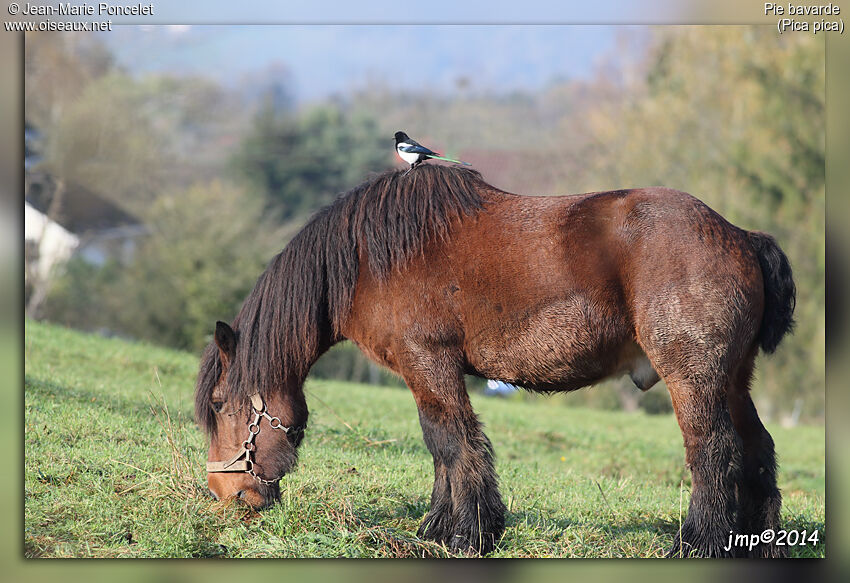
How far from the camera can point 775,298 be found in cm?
503

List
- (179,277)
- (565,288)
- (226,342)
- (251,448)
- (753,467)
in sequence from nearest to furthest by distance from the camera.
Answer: (565,288) → (753,467) → (251,448) → (226,342) → (179,277)

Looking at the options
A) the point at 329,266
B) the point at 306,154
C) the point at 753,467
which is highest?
the point at 306,154

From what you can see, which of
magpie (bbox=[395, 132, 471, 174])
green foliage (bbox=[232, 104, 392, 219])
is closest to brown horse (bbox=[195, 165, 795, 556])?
magpie (bbox=[395, 132, 471, 174])

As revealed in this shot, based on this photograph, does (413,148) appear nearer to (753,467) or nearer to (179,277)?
(753,467)

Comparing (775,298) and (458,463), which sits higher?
(775,298)

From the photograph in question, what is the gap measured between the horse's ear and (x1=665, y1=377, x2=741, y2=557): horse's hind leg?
111 inches

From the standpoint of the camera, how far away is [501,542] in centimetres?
514

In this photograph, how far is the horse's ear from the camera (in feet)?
17.6

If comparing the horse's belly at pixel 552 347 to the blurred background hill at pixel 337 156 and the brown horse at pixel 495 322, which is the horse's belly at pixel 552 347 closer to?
the brown horse at pixel 495 322

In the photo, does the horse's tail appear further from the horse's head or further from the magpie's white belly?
the horse's head

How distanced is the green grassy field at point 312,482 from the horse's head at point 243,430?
17 centimetres

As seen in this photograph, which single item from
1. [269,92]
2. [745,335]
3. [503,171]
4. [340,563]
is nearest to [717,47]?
[503,171]

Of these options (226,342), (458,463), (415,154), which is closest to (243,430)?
(226,342)

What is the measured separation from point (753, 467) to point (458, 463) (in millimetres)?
1894
